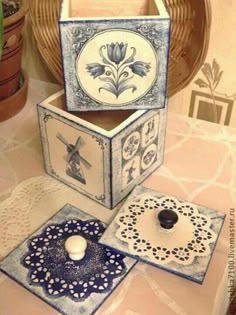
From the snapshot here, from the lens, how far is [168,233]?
0.55 meters

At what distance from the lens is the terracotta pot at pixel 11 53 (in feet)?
2.27

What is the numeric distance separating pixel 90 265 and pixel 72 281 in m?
0.03

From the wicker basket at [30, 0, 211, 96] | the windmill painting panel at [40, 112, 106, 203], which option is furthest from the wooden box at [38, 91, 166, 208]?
the wicker basket at [30, 0, 211, 96]

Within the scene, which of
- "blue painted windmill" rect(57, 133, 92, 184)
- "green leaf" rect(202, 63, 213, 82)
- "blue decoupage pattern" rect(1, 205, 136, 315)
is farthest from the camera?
"green leaf" rect(202, 63, 213, 82)

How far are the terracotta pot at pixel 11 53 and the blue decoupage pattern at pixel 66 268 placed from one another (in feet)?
0.93

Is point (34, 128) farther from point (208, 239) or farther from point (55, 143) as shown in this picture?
point (208, 239)

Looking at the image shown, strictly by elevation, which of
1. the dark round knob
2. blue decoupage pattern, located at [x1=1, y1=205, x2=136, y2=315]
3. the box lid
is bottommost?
blue decoupage pattern, located at [x1=1, y1=205, x2=136, y2=315]

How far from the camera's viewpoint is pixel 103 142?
0.56 m

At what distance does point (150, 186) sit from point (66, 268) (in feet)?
0.62

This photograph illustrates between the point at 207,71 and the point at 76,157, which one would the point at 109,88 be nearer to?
the point at 76,157

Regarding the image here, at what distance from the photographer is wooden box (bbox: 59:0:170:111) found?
21.2 inches

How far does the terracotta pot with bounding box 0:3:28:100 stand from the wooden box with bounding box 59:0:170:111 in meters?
0.12

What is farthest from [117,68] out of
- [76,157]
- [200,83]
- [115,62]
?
[200,83]

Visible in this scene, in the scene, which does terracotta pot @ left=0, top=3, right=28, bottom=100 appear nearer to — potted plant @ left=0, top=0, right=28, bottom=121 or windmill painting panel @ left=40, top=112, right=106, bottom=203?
potted plant @ left=0, top=0, right=28, bottom=121
